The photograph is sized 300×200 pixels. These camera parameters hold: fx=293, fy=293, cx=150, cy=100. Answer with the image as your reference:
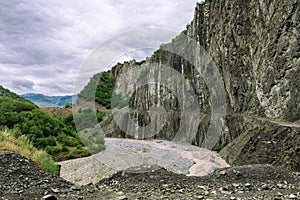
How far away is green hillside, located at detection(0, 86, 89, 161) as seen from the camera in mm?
17391

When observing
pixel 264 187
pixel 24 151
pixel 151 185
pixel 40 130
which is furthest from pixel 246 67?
pixel 24 151

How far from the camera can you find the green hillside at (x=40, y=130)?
17.4m

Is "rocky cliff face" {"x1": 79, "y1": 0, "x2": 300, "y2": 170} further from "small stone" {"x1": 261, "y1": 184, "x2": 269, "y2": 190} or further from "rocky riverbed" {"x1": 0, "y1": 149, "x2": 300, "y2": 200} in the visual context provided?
"small stone" {"x1": 261, "y1": 184, "x2": 269, "y2": 190}

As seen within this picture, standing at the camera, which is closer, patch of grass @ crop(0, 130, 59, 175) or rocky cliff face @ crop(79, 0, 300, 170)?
patch of grass @ crop(0, 130, 59, 175)

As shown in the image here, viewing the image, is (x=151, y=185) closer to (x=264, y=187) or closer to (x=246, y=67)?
(x=264, y=187)

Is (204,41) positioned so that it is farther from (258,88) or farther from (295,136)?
(295,136)

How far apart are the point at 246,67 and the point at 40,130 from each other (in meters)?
21.6

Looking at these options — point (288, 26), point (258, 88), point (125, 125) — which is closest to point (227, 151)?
point (258, 88)

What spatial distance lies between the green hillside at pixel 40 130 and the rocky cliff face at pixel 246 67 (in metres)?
13.4

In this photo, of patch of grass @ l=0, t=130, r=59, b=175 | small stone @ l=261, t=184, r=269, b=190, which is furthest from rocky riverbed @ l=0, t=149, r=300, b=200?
patch of grass @ l=0, t=130, r=59, b=175

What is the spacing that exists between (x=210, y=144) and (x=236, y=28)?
580 inches

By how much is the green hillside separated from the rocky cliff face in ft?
44.0

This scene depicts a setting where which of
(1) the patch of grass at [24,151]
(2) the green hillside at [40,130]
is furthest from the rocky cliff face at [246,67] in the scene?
(2) the green hillside at [40,130]

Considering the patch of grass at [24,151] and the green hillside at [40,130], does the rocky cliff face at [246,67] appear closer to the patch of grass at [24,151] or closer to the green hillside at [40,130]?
the patch of grass at [24,151]
